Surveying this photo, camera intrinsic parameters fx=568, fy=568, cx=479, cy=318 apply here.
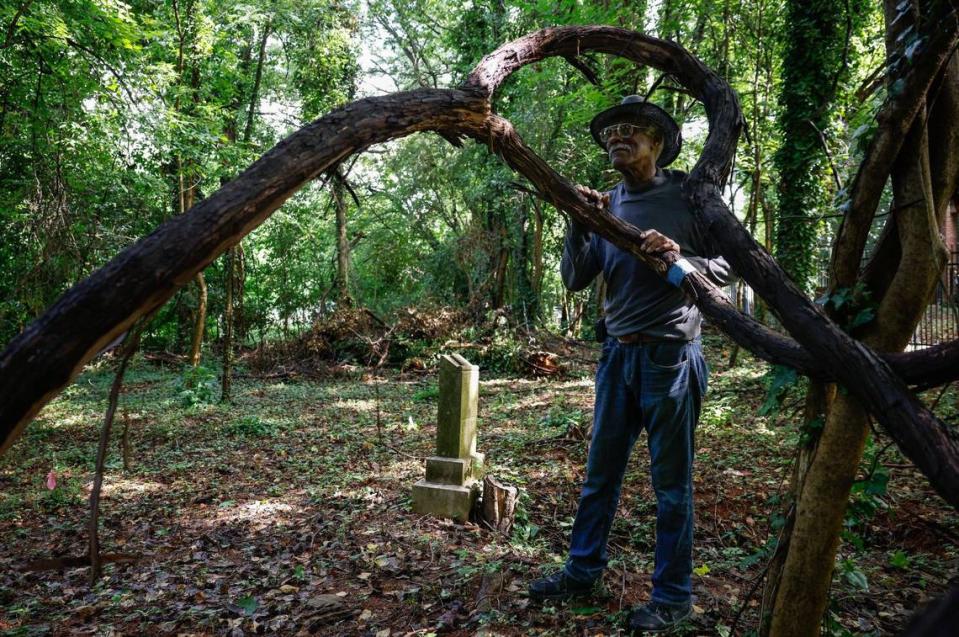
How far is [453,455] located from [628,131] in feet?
10.3

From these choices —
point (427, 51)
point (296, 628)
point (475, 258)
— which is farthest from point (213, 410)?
point (427, 51)

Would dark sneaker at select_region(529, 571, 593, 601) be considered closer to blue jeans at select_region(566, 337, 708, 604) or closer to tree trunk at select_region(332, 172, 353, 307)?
blue jeans at select_region(566, 337, 708, 604)

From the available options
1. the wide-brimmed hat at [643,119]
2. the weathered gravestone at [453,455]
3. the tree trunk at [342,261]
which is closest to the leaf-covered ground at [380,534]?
the weathered gravestone at [453,455]

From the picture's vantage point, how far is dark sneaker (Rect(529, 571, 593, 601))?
3.13 m

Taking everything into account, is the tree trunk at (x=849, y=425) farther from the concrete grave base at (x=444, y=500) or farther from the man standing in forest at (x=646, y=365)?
the concrete grave base at (x=444, y=500)

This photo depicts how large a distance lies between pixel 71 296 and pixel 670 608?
285cm

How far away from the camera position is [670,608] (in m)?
2.82

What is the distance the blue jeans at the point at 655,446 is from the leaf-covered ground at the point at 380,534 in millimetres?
273

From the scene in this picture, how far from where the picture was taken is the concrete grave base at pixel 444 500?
15.5 ft

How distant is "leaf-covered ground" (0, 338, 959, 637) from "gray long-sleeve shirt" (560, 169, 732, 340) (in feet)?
2.27

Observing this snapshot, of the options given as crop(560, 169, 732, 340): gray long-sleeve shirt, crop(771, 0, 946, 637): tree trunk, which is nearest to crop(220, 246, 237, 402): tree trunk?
crop(560, 169, 732, 340): gray long-sleeve shirt

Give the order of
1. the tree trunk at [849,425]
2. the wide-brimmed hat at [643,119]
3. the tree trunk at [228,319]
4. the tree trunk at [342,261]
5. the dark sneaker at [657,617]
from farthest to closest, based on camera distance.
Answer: the tree trunk at [342,261]
the tree trunk at [228,319]
the wide-brimmed hat at [643,119]
the dark sneaker at [657,617]
the tree trunk at [849,425]

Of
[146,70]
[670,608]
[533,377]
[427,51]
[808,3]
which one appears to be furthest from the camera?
[427,51]

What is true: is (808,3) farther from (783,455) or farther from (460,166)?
(460,166)
